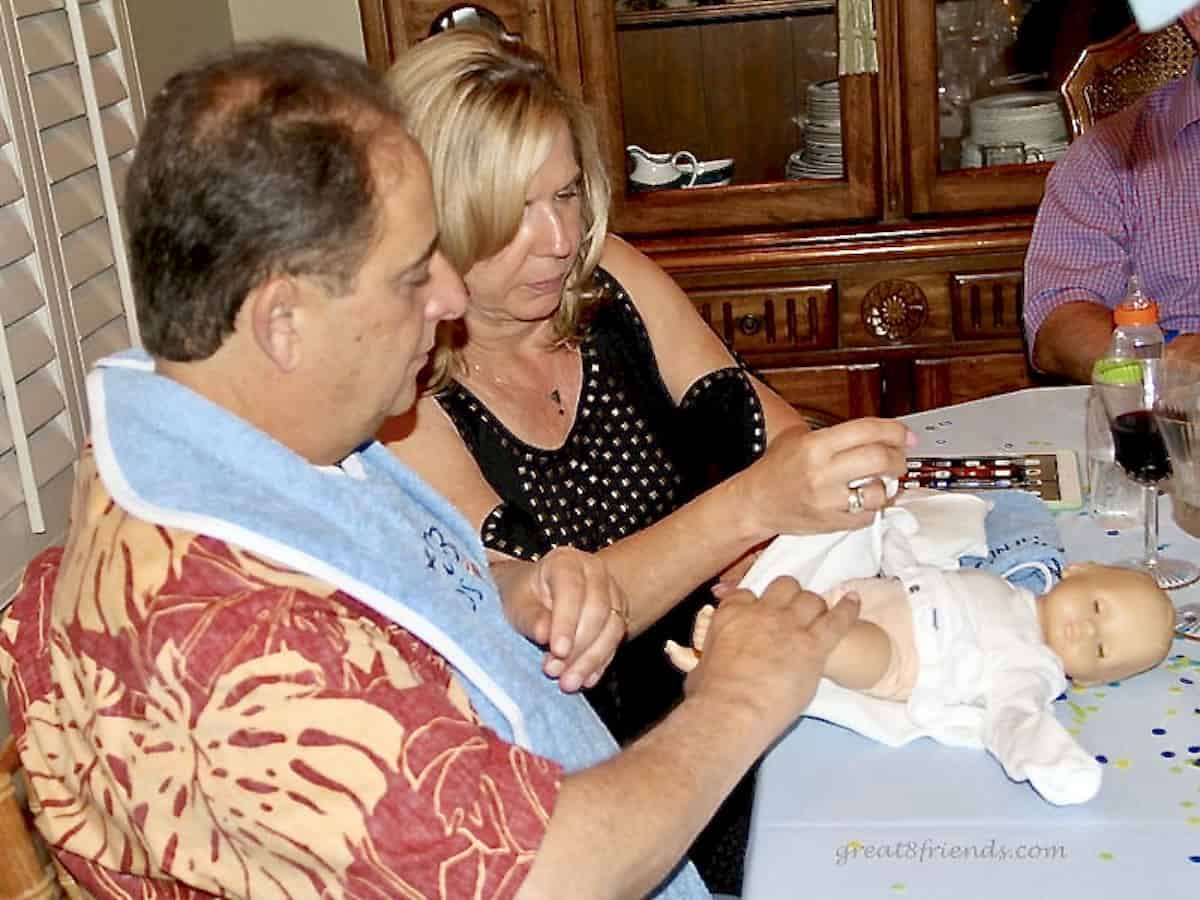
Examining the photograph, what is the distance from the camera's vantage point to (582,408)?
1866mm

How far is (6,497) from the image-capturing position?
2023 mm

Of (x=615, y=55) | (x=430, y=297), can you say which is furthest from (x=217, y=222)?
(x=615, y=55)

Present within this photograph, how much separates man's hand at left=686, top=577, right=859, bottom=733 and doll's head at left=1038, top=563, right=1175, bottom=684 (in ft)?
0.61

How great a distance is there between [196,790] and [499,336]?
0.96 meters

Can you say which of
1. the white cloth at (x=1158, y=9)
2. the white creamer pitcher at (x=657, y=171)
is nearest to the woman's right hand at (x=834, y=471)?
the white cloth at (x=1158, y=9)

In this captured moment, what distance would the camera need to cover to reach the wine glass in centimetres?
153

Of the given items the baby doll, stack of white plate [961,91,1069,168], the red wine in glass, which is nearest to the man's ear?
the baby doll

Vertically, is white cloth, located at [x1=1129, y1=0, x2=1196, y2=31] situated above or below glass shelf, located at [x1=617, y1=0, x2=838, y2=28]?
above

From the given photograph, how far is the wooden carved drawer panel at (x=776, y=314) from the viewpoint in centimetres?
296

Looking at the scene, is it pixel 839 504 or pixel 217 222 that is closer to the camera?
pixel 217 222

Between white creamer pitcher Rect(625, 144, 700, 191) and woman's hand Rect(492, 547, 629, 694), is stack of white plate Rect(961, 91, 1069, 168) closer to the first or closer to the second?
white creamer pitcher Rect(625, 144, 700, 191)

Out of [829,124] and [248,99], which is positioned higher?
[248,99]

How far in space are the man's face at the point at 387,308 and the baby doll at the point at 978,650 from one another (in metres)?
0.43

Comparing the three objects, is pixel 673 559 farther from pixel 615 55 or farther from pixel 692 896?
pixel 615 55
